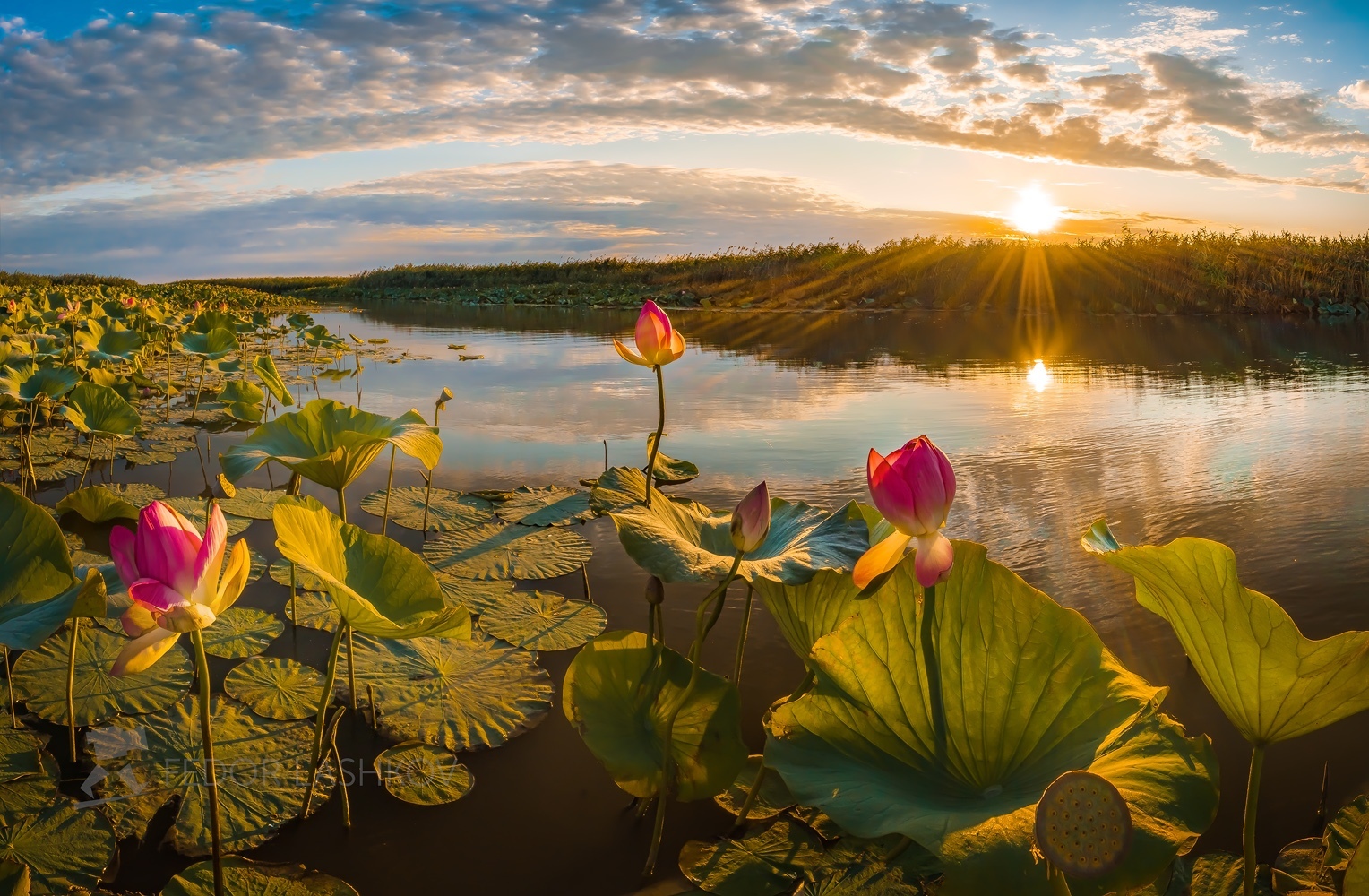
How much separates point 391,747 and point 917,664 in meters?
1.07

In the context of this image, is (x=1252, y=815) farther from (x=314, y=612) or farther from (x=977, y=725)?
(x=314, y=612)

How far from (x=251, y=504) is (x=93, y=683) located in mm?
1306

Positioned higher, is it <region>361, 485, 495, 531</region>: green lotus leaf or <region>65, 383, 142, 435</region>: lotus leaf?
<region>65, 383, 142, 435</region>: lotus leaf

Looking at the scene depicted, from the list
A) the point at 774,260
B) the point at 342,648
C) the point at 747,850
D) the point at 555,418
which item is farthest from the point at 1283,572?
the point at 774,260

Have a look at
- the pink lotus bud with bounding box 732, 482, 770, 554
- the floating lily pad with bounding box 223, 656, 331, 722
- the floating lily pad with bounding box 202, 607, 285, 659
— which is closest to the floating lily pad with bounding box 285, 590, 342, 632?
the floating lily pad with bounding box 202, 607, 285, 659

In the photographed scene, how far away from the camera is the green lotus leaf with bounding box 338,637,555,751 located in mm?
1643

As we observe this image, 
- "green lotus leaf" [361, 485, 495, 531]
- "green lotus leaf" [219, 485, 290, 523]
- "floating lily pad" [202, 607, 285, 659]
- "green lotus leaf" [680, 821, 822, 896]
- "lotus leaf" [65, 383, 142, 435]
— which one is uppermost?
"lotus leaf" [65, 383, 142, 435]

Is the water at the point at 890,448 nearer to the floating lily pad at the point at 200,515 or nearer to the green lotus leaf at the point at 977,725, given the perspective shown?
the floating lily pad at the point at 200,515

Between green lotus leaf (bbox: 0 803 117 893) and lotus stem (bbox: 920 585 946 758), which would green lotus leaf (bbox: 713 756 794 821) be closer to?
lotus stem (bbox: 920 585 946 758)

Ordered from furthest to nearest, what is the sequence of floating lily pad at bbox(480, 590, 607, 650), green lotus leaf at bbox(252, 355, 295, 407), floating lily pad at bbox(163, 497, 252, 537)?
green lotus leaf at bbox(252, 355, 295, 407)
floating lily pad at bbox(163, 497, 252, 537)
floating lily pad at bbox(480, 590, 607, 650)

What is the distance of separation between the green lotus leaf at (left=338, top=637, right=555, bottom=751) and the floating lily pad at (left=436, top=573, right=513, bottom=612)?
0.18 m

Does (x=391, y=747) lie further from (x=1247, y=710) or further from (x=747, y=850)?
(x=1247, y=710)

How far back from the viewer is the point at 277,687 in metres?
1.76

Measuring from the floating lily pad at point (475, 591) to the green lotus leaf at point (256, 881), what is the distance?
37.9 inches
